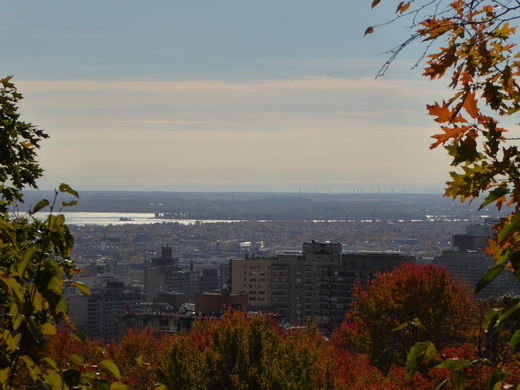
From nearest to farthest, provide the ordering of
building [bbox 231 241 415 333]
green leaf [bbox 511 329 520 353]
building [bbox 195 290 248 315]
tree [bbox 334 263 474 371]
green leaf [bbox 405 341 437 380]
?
green leaf [bbox 511 329 520 353], green leaf [bbox 405 341 437 380], tree [bbox 334 263 474 371], building [bbox 195 290 248 315], building [bbox 231 241 415 333]

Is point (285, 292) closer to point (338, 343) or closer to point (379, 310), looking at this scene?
point (338, 343)

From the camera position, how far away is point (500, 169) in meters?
4.78

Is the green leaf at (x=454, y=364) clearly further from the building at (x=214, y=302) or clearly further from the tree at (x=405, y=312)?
the building at (x=214, y=302)

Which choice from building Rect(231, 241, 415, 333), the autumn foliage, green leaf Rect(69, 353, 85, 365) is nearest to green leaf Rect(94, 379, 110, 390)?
green leaf Rect(69, 353, 85, 365)

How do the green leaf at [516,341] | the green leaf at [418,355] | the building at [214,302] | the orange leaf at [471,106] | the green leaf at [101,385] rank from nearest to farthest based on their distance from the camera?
the green leaf at [516,341] < the green leaf at [418,355] < the green leaf at [101,385] < the orange leaf at [471,106] < the building at [214,302]

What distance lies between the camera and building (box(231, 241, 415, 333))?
359ft

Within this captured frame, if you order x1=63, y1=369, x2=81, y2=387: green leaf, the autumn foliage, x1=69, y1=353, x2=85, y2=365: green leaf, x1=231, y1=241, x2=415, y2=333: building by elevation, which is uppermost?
x1=69, y1=353, x2=85, y2=365: green leaf

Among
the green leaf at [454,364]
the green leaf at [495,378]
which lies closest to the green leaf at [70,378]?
the green leaf at [454,364]

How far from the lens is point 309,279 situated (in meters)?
123

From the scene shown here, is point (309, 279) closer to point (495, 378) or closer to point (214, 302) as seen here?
point (214, 302)

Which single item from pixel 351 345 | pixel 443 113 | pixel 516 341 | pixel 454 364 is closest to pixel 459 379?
pixel 454 364

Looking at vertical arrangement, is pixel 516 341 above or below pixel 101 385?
above

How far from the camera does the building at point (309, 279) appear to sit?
359 ft

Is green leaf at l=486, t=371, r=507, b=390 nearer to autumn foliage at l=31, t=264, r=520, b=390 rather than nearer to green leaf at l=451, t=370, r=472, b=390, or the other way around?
green leaf at l=451, t=370, r=472, b=390
